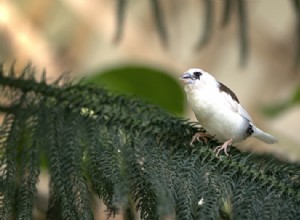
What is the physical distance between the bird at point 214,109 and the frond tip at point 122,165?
0.01 metres

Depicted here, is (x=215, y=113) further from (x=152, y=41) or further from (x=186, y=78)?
(x=152, y=41)

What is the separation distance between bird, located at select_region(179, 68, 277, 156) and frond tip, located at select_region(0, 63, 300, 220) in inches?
0.6

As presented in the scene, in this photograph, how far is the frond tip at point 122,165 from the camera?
569 millimetres

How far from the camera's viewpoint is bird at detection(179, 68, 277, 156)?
65cm

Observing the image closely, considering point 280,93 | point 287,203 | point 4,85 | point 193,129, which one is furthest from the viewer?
point 280,93

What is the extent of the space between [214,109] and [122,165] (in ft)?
0.34

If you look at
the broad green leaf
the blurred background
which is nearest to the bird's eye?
the broad green leaf

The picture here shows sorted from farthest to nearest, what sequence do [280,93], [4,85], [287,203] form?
[280,93]
[4,85]
[287,203]

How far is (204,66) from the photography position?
8.46 ft

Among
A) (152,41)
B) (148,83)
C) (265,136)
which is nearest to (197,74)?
(265,136)

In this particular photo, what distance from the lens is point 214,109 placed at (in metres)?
0.65

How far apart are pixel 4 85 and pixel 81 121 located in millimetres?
140

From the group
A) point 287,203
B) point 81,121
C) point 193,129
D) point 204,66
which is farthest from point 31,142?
point 204,66

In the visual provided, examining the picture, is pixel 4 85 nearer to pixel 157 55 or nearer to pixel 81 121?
pixel 81 121
